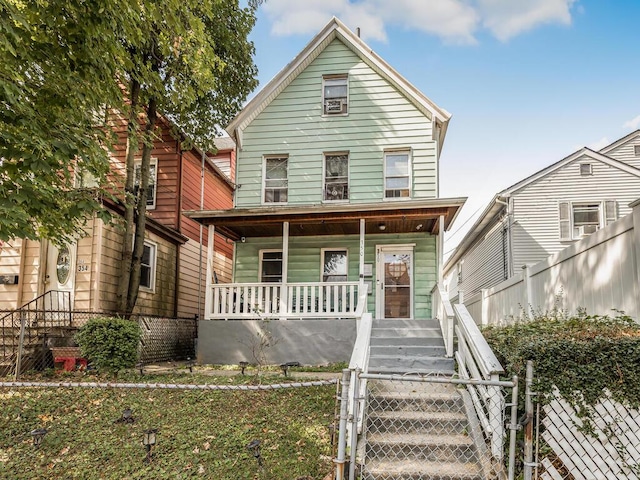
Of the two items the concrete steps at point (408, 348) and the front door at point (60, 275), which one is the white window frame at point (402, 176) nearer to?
the concrete steps at point (408, 348)

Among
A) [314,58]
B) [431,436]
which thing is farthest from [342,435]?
[314,58]

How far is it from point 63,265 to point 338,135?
27.3 feet

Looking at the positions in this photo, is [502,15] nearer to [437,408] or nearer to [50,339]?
[437,408]

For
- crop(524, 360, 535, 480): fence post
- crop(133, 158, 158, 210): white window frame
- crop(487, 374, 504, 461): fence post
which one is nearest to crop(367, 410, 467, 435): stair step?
crop(487, 374, 504, 461): fence post

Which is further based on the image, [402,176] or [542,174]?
[542,174]

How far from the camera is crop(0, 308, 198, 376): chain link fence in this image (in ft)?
27.3

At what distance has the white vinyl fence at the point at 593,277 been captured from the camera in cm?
450

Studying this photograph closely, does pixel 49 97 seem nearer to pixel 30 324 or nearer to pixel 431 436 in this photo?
pixel 30 324

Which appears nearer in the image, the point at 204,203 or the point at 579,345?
the point at 579,345

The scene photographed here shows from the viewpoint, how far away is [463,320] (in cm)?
625

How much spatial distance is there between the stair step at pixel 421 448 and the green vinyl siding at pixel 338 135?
8486mm

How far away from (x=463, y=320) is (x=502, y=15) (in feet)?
32.7

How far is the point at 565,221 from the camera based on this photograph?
50.6 feet

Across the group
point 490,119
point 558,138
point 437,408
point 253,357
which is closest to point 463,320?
point 437,408
